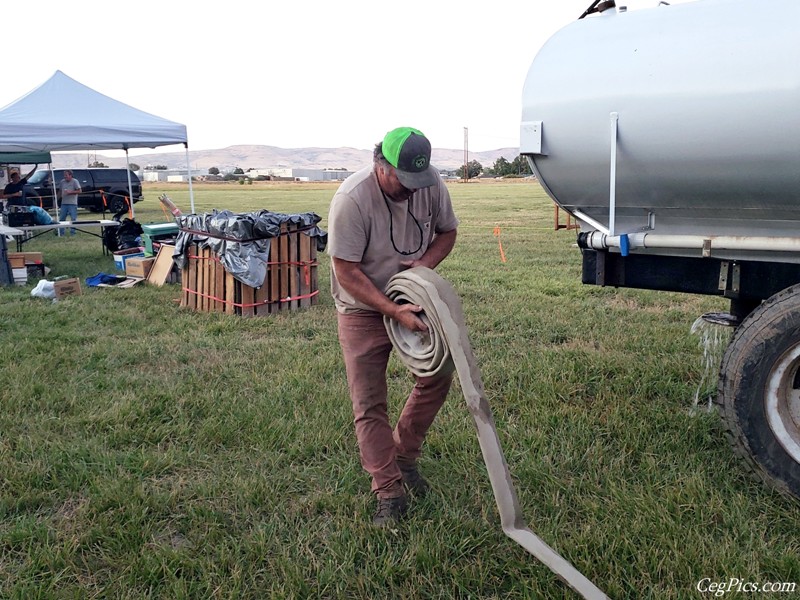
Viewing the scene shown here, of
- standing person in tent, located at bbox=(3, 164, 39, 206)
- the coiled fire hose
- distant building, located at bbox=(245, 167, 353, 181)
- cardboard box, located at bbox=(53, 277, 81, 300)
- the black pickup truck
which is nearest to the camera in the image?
the coiled fire hose

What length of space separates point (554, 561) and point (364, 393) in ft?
3.68

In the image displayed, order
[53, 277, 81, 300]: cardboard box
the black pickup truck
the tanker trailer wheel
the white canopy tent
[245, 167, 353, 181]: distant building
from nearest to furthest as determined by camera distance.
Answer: the tanker trailer wheel, [53, 277, 81, 300]: cardboard box, the white canopy tent, the black pickup truck, [245, 167, 353, 181]: distant building

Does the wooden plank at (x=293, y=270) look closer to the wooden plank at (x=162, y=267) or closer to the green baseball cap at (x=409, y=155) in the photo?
the wooden plank at (x=162, y=267)

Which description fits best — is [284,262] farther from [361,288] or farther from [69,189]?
[69,189]

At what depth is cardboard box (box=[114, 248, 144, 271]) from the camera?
1068 cm

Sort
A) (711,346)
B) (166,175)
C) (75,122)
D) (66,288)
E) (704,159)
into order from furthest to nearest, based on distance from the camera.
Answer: (166,175), (75,122), (66,288), (711,346), (704,159)

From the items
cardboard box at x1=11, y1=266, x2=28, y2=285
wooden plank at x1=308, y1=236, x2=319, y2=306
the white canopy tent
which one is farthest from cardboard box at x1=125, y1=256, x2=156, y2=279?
wooden plank at x1=308, y1=236, x2=319, y2=306

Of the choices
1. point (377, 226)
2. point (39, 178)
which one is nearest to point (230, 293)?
point (377, 226)

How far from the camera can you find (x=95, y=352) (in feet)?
19.5

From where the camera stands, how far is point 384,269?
126 inches

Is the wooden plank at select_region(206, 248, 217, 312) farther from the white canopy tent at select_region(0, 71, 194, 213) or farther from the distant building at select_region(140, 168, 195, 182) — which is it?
the distant building at select_region(140, 168, 195, 182)

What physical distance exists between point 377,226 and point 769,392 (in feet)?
6.68

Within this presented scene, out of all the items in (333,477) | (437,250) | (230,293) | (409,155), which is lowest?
(333,477)

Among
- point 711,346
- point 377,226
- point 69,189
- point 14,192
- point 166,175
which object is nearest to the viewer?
point 377,226
